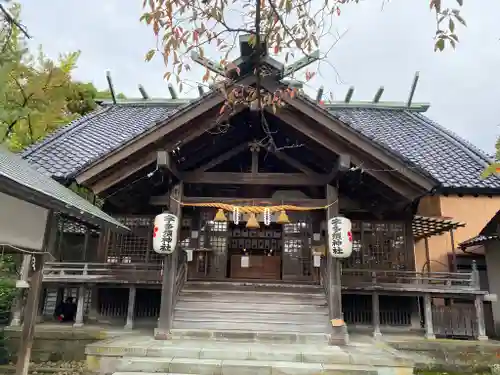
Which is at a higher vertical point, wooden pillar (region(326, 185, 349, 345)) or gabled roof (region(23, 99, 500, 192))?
gabled roof (region(23, 99, 500, 192))

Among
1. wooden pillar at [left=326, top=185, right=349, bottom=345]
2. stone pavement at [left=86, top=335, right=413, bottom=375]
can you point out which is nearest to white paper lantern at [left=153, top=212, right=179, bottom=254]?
stone pavement at [left=86, top=335, right=413, bottom=375]

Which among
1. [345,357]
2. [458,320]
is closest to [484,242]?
[458,320]

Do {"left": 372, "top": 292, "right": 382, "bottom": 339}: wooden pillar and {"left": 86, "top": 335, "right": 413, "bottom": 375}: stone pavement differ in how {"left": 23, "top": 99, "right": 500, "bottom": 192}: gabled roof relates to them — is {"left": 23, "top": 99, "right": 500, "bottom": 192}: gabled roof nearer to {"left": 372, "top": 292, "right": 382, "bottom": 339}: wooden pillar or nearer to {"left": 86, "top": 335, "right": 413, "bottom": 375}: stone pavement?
{"left": 372, "top": 292, "right": 382, "bottom": 339}: wooden pillar

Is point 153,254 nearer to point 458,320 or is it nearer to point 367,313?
point 367,313

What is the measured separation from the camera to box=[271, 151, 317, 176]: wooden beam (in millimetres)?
11230

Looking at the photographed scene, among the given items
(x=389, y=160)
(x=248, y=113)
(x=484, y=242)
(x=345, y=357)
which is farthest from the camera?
(x=484, y=242)

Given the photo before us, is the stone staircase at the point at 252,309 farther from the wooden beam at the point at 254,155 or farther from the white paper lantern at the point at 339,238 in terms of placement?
the wooden beam at the point at 254,155

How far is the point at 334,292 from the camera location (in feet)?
33.3

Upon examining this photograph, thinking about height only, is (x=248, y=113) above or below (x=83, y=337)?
above

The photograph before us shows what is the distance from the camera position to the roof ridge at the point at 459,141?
15.3 meters

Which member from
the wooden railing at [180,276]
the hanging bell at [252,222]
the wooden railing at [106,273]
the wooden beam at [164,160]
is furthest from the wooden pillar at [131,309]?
the wooden beam at [164,160]

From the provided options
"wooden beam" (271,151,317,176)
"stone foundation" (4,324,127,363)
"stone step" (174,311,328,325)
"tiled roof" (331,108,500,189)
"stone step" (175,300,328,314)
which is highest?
"tiled roof" (331,108,500,189)

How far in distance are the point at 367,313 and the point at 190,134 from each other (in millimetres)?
7791

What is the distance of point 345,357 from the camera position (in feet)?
27.2
